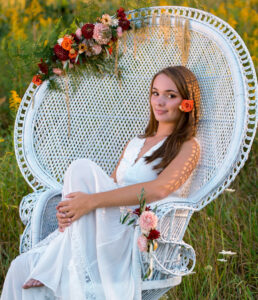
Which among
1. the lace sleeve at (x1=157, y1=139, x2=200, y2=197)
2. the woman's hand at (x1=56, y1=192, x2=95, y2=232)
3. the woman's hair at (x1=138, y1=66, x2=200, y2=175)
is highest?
the woman's hair at (x1=138, y1=66, x2=200, y2=175)

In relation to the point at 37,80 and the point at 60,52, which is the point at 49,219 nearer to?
the point at 37,80

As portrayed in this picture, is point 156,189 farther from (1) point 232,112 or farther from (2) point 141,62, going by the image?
(2) point 141,62

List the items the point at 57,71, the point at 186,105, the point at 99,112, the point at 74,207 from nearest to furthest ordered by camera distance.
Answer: the point at 74,207 → the point at 186,105 → the point at 57,71 → the point at 99,112

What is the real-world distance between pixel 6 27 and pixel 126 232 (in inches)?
175

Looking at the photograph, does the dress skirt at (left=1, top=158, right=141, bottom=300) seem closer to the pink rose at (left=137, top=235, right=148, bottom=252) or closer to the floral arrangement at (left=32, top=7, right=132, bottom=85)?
the pink rose at (left=137, top=235, right=148, bottom=252)

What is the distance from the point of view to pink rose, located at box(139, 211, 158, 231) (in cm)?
199

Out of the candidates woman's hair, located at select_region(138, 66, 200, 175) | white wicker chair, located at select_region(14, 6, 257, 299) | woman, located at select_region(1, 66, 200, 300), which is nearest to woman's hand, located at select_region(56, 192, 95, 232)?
woman, located at select_region(1, 66, 200, 300)

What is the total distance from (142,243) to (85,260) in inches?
11.2

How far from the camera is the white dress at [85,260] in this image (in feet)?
6.68

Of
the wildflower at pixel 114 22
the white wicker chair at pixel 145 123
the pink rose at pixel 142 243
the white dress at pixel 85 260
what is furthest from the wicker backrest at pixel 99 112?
the pink rose at pixel 142 243

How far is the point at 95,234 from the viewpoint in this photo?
7.09 ft

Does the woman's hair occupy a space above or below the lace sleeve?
above

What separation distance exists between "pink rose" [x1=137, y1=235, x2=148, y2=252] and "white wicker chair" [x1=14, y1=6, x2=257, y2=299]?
9 centimetres

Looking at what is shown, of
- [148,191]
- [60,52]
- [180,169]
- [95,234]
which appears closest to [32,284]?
[95,234]
